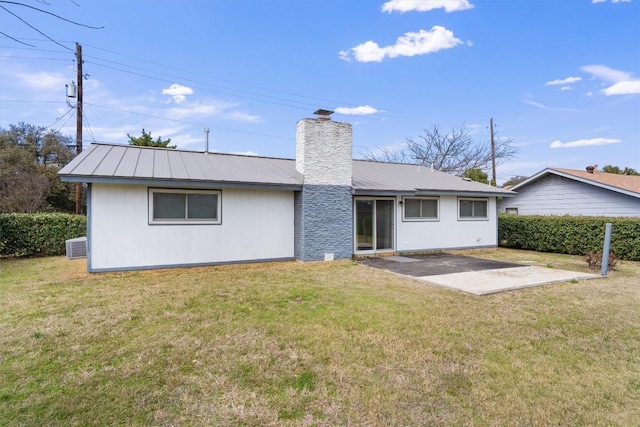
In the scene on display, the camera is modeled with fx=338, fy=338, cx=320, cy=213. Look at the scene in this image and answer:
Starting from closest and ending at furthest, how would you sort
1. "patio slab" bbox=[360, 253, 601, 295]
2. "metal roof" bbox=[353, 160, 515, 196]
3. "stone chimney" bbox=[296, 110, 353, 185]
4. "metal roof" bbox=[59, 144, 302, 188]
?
"patio slab" bbox=[360, 253, 601, 295] < "metal roof" bbox=[59, 144, 302, 188] < "stone chimney" bbox=[296, 110, 353, 185] < "metal roof" bbox=[353, 160, 515, 196]

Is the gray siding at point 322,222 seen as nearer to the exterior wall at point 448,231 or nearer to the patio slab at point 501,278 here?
the exterior wall at point 448,231

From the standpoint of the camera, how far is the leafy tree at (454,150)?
25969 mm

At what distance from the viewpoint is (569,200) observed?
1448 centimetres

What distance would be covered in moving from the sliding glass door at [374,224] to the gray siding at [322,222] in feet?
2.33

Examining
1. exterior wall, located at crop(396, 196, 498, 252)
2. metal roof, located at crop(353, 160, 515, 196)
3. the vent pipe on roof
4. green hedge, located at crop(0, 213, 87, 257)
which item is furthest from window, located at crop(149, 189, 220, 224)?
exterior wall, located at crop(396, 196, 498, 252)

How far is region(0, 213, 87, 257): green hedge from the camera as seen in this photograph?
10.3m

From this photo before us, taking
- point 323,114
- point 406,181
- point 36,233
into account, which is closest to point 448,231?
point 406,181

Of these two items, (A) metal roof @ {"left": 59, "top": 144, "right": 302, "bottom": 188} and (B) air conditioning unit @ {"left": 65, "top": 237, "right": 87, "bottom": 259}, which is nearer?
(A) metal roof @ {"left": 59, "top": 144, "right": 302, "bottom": 188}

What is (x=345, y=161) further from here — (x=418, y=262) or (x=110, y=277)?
(x=110, y=277)

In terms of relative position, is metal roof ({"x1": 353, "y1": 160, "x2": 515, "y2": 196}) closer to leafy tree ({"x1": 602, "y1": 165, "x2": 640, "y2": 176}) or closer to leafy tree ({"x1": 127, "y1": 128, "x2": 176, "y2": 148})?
leafy tree ({"x1": 127, "y1": 128, "x2": 176, "y2": 148})

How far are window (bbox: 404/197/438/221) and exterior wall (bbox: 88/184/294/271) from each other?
4266 mm

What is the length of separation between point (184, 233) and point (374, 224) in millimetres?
5921

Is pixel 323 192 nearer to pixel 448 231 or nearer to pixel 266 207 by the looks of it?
pixel 266 207

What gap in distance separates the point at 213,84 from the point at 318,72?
19.5 feet
